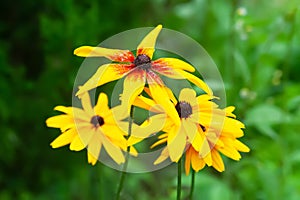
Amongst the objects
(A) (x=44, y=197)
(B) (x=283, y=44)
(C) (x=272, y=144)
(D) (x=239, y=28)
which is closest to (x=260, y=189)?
(C) (x=272, y=144)

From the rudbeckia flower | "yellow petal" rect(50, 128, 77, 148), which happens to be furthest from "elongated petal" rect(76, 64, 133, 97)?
"yellow petal" rect(50, 128, 77, 148)

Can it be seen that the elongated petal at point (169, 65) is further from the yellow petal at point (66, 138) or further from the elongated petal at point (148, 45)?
the yellow petal at point (66, 138)

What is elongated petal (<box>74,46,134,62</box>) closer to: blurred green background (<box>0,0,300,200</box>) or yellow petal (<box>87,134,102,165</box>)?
yellow petal (<box>87,134,102,165</box>)

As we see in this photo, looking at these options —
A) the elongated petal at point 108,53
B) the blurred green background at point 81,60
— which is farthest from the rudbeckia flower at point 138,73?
the blurred green background at point 81,60

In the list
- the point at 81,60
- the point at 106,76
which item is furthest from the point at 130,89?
the point at 81,60

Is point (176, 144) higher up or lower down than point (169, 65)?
A: lower down

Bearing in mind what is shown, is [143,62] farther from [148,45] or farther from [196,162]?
[196,162]
